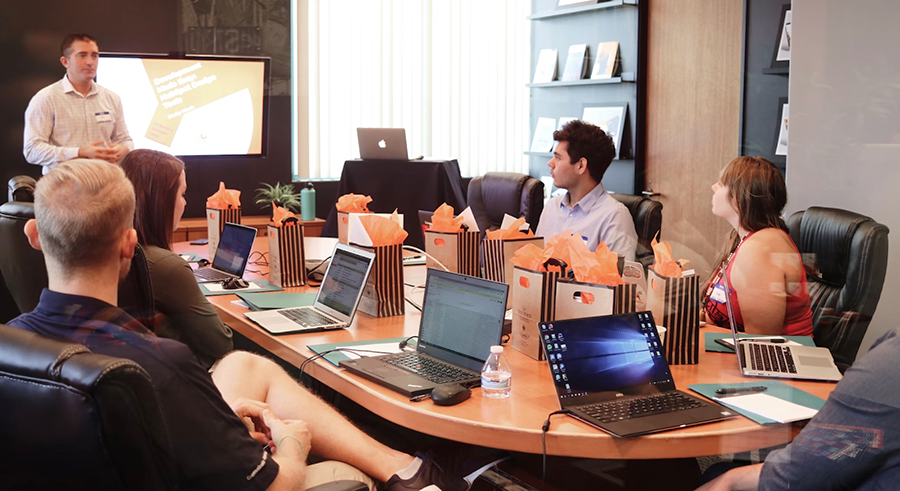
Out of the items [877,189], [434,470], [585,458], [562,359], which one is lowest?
[434,470]

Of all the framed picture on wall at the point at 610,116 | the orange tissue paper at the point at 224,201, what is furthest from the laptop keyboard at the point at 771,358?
the framed picture on wall at the point at 610,116

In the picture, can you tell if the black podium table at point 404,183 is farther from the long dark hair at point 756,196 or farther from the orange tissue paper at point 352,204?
the long dark hair at point 756,196

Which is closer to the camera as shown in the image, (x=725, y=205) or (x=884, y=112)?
(x=884, y=112)

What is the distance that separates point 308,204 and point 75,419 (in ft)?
15.1

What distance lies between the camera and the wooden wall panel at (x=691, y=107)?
161 inches

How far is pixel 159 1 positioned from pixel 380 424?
401 cm

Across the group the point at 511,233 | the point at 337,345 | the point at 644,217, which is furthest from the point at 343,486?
the point at 644,217

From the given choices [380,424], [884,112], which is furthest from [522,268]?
[884,112]

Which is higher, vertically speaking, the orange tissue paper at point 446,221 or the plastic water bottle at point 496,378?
the orange tissue paper at point 446,221

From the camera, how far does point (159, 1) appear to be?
5.08 metres

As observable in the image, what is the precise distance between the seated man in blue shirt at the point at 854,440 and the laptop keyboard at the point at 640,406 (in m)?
0.23

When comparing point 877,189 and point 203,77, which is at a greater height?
point 203,77

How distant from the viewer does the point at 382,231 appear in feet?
8.55

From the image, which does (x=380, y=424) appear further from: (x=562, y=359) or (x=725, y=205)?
(x=725, y=205)
